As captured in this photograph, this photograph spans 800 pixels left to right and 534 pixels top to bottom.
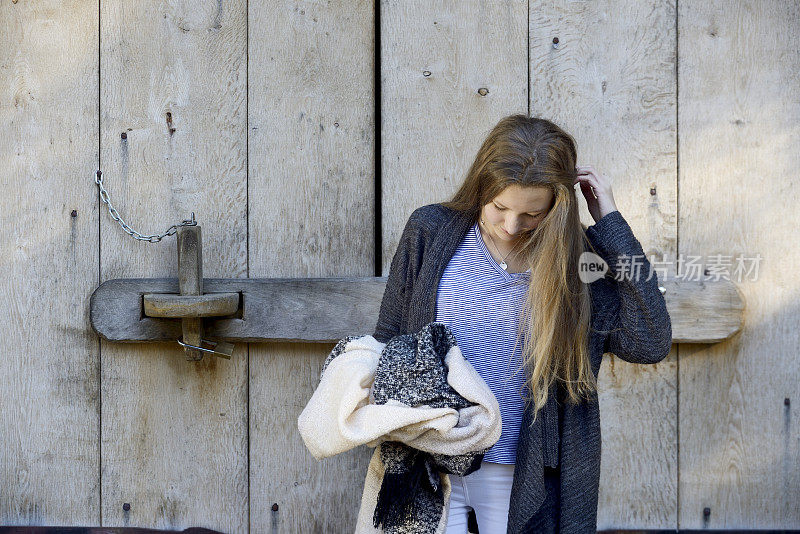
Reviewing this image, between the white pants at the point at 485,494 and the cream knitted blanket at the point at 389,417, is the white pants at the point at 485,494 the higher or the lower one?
the lower one

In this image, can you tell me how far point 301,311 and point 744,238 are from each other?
1125 millimetres

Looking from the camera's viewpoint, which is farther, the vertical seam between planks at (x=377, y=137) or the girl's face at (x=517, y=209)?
the vertical seam between planks at (x=377, y=137)

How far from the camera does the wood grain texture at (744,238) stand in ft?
6.54

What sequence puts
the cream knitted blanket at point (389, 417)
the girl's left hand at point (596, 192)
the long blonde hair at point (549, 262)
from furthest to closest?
1. the girl's left hand at point (596, 192)
2. the long blonde hair at point (549, 262)
3. the cream knitted blanket at point (389, 417)

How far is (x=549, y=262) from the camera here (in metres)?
1.51

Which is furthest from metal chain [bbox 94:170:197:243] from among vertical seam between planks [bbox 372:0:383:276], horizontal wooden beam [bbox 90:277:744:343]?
vertical seam between planks [bbox 372:0:383:276]

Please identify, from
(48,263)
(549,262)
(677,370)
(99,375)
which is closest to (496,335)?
(549,262)

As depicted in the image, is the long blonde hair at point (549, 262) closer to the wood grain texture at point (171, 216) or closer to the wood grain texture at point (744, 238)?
the wood grain texture at point (744, 238)

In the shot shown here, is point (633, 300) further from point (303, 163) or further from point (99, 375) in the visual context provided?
point (99, 375)

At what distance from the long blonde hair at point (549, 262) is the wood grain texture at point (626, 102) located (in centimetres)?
51

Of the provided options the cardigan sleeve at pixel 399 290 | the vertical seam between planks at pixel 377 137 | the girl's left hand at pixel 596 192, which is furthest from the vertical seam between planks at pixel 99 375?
the girl's left hand at pixel 596 192

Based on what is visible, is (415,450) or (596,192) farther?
(596,192)

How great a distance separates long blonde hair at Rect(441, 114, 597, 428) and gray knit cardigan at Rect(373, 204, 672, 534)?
5 centimetres

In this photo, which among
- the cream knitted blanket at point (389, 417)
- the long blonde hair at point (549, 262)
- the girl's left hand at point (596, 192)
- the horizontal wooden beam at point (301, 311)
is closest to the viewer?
the cream knitted blanket at point (389, 417)
